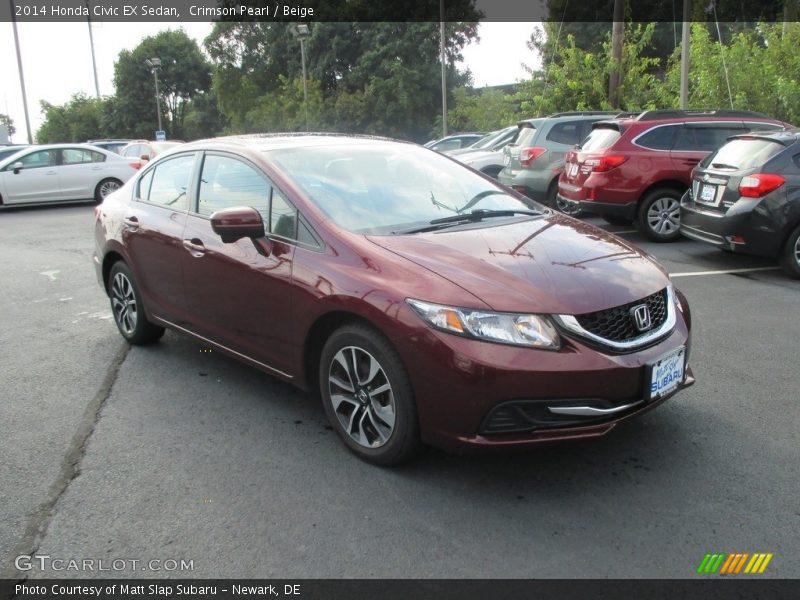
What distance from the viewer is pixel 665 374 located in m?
3.41

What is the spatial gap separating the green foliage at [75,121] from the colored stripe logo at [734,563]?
7012 cm

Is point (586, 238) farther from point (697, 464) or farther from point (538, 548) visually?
point (538, 548)

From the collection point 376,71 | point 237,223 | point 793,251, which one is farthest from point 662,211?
point 376,71

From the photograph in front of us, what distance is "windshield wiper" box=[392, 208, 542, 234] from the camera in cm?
389

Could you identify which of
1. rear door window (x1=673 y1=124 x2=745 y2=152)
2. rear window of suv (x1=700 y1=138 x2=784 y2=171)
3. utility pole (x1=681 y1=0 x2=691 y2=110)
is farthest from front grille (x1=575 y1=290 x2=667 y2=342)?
utility pole (x1=681 y1=0 x2=691 y2=110)

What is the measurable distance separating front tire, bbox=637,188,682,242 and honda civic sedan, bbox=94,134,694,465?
18.9 ft

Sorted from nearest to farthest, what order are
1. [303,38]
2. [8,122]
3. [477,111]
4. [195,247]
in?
[195,247]
[477,111]
[303,38]
[8,122]

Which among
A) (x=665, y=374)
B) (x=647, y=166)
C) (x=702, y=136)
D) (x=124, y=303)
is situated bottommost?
(x=124, y=303)

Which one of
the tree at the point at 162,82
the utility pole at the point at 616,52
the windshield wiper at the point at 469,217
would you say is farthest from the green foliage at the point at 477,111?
the tree at the point at 162,82

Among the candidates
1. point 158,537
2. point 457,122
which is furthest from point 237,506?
point 457,122

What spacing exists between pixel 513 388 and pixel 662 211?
25.1 feet

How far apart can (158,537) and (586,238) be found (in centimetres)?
259

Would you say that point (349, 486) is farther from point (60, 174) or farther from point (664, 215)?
point (60, 174)

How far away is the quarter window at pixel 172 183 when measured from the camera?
16.1 feet
